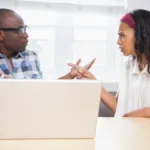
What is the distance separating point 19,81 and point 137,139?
17.1 inches

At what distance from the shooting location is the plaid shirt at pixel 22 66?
1.69 meters

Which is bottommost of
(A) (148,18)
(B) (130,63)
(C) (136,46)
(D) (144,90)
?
(D) (144,90)

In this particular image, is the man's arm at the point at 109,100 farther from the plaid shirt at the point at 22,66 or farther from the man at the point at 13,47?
the plaid shirt at the point at 22,66

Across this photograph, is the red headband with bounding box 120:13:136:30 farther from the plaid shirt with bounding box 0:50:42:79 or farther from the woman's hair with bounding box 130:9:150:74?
the plaid shirt with bounding box 0:50:42:79

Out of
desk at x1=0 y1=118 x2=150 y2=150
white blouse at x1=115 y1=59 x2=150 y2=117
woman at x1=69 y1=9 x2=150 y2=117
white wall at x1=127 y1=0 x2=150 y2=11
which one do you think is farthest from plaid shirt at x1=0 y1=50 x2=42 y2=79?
white wall at x1=127 y1=0 x2=150 y2=11

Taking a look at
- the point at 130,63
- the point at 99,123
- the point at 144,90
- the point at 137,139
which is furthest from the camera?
the point at 130,63

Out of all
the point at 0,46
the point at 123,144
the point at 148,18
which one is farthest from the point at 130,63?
the point at 123,144

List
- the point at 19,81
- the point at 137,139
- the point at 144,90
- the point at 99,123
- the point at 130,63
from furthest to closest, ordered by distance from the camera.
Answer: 1. the point at 130,63
2. the point at 144,90
3. the point at 99,123
4. the point at 137,139
5. the point at 19,81

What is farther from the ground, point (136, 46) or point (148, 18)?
point (148, 18)

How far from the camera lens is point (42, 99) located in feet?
2.59

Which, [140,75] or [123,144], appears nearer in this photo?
[123,144]

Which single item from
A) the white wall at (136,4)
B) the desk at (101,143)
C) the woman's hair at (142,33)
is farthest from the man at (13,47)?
the white wall at (136,4)

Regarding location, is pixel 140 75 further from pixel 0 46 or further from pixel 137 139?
pixel 0 46

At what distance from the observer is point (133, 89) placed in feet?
5.45
